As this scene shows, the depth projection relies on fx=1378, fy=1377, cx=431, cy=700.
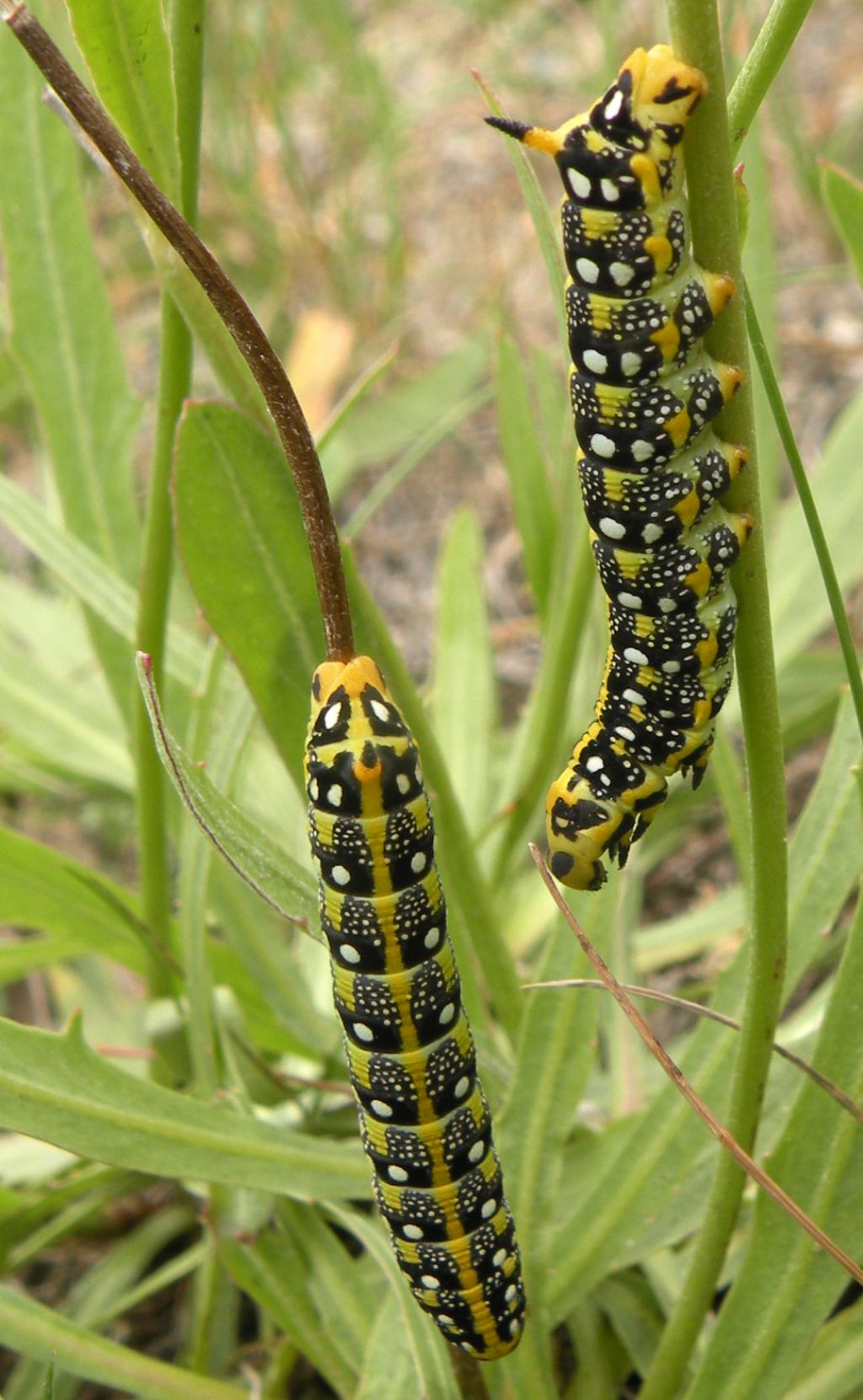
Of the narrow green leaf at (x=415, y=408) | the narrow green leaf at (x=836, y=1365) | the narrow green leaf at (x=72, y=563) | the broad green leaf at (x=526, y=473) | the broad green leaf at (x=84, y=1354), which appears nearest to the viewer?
the narrow green leaf at (x=836, y=1365)

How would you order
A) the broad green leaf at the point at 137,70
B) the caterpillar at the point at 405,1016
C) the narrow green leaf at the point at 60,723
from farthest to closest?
1. the narrow green leaf at the point at 60,723
2. the broad green leaf at the point at 137,70
3. the caterpillar at the point at 405,1016

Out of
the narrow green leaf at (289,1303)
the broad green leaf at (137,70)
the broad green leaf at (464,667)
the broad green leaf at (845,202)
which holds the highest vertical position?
the broad green leaf at (845,202)

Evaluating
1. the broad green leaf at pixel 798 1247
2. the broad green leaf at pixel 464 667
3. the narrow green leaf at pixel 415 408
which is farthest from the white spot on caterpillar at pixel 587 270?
the narrow green leaf at pixel 415 408

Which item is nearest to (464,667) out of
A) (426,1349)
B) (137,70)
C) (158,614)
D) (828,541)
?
(828,541)

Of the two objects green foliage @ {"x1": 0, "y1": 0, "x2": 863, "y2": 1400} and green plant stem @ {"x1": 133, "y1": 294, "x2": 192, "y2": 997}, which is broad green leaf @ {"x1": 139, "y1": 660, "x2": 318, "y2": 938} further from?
green plant stem @ {"x1": 133, "y1": 294, "x2": 192, "y2": 997}

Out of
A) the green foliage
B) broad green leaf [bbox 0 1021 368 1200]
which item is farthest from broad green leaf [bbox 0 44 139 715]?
broad green leaf [bbox 0 1021 368 1200]

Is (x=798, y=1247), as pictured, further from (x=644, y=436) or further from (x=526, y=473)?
(x=526, y=473)

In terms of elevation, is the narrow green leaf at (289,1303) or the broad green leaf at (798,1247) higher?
the broad green leaf at (798,1247)

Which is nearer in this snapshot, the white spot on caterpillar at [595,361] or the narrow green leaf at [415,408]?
the white spot on caterpillar at [595,361]

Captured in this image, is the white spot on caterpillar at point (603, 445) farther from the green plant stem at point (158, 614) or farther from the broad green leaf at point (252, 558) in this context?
the green plant stem at point (158, 614)
